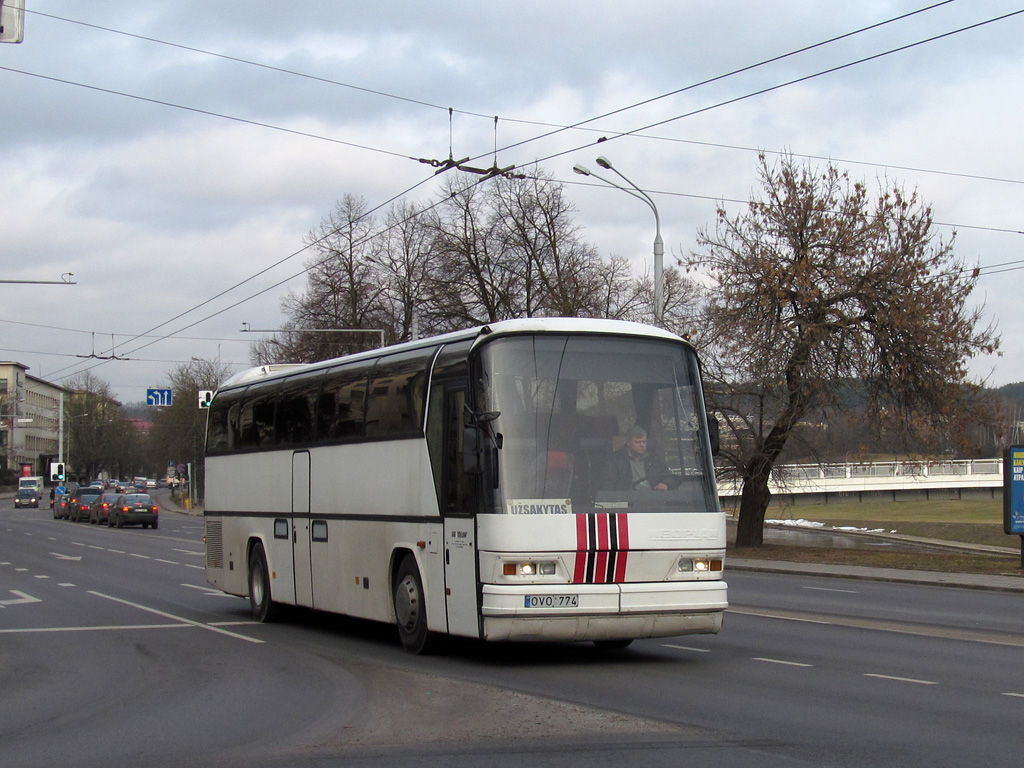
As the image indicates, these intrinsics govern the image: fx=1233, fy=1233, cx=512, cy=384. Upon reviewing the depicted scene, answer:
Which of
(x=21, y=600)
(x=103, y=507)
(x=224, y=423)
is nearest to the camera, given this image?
(x=224, y=423)

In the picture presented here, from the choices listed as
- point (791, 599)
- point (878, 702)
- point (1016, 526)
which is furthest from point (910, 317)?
point (878, 702)

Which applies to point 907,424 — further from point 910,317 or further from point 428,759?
point 428,759

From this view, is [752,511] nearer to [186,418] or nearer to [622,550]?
[622,550]

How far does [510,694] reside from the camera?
31.9 ft

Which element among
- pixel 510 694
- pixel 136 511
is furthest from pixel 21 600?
pixel 136 511

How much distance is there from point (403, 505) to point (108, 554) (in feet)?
75.5

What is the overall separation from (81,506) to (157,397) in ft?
23.1

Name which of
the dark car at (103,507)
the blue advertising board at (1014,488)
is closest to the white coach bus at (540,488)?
the blue advertising board at (1014,488)

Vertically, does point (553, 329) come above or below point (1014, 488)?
above

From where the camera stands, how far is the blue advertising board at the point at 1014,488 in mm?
24672

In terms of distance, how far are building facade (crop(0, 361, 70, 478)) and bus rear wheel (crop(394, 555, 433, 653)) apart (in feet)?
412

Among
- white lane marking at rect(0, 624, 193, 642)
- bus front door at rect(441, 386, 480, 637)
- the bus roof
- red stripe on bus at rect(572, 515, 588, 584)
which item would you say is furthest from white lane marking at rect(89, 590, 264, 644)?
red stripe on bus at rect(572, 515, 588, 584)

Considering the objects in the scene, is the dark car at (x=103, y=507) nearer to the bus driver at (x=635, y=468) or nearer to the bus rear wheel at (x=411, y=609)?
the bus rear wheel at (x=411, y=609)

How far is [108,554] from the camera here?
108 ft
